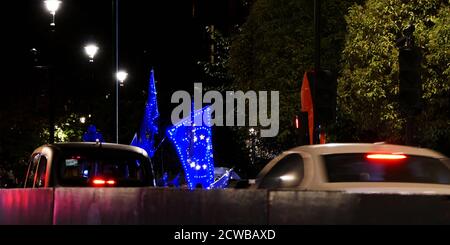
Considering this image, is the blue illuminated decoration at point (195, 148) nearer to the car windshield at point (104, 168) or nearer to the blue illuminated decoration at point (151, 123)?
the blue illuminated decoration at point (151, 123)

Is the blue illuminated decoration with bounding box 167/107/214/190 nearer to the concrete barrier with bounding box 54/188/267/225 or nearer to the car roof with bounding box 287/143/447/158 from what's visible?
the car roof with bounding box 287/143/447/158

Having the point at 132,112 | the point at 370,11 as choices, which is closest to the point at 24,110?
the point at 370,11

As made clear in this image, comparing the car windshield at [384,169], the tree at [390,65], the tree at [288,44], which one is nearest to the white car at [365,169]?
the car windshield at [384,169]

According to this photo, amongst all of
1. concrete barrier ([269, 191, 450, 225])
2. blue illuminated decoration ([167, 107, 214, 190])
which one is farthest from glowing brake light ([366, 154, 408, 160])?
blue illuminated decoration ([167, 107, 214, 190])

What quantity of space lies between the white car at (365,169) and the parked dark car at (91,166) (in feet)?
15.1

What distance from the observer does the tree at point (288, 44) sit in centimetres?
3484

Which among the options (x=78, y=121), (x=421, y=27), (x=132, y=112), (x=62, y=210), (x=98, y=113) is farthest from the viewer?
(x=132, y=112)

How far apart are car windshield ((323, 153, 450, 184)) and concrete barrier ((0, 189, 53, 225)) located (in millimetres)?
2934

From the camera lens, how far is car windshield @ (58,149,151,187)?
15.6m

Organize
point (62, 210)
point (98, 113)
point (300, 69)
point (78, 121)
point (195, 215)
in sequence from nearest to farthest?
point (195, 215)
point (62, 210)
point (300, 69)
point (78, 121)
point (98, 113)

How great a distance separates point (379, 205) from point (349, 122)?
1119 inches

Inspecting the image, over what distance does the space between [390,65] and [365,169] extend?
1806 centimetres
